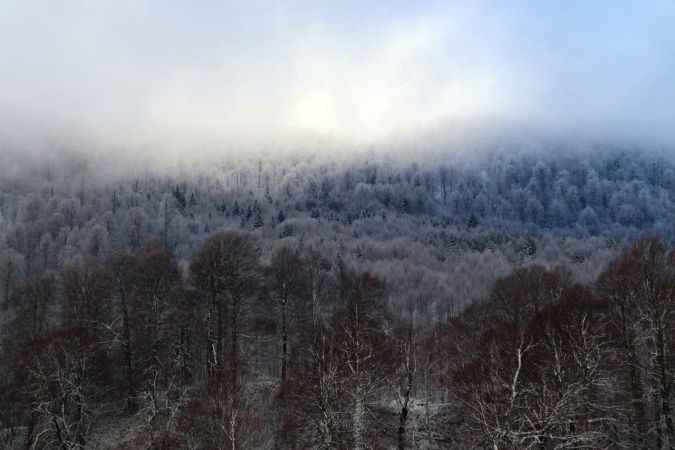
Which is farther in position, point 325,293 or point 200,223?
point 200,223

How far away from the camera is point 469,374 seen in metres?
32.7

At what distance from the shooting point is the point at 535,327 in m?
34.5

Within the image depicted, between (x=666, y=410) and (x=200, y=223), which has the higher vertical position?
(x=666, y=410)

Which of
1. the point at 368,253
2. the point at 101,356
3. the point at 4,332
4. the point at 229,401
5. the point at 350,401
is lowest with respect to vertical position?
the point at 368,253

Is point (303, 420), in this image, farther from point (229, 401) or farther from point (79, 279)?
point (79, 279)

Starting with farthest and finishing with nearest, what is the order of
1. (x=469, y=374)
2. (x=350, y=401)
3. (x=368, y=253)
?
(x=368, y=253) < (x=469, y=374) < (x=350, y=401)

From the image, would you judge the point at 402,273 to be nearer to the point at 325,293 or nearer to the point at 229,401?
the point at 325,293

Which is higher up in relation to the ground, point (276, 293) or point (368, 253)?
point (276, 293)

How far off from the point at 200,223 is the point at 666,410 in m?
158

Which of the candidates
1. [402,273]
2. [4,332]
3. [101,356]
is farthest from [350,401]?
[402,273]

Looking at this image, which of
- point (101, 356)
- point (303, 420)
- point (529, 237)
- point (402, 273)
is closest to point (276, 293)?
point (101, 356)

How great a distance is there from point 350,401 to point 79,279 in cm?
3164

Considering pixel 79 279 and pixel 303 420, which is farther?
pixel 79 279

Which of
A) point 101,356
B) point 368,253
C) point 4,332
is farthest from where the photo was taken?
point 368,253
